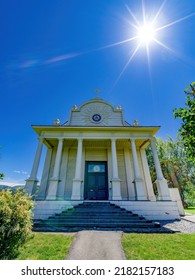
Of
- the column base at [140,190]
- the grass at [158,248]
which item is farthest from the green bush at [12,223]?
the column base at [140,190]

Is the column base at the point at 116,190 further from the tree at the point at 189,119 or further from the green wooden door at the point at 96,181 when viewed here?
the tree at the point at 189,119

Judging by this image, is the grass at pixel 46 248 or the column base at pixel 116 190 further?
the column base at pixel 116 190

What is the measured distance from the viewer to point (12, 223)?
3.09 meters

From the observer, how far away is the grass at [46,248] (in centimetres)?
343

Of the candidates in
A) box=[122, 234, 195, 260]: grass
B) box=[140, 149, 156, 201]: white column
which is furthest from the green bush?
box=[140, 149, 156, 201]: white column

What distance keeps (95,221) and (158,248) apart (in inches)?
140

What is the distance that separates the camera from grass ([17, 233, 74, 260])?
3429mm

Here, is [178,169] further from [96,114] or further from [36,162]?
[36,162]

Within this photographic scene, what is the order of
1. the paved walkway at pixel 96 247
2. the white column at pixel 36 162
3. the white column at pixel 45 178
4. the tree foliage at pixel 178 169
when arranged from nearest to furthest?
the paved walkway at pixel 96 247 < the white column at pixel 36 162 < the white column at pixel 45 178 < the tree foliage at pixel 178 169

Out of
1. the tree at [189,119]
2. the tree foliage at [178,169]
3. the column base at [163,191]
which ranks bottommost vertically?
the column base at [163,191]

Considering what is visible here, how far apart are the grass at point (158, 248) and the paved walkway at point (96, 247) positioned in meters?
0.23

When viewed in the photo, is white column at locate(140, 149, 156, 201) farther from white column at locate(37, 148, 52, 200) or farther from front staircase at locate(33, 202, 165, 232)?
white column at locate(37, 148, 52, 200)

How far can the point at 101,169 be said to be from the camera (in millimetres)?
12922
